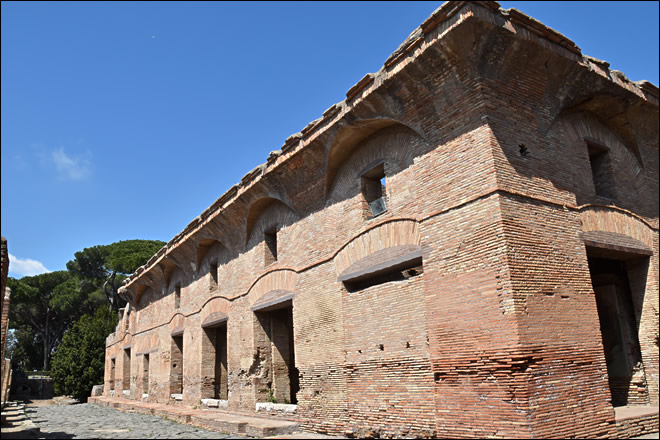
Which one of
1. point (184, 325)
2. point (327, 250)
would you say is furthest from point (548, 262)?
point (184, 325)

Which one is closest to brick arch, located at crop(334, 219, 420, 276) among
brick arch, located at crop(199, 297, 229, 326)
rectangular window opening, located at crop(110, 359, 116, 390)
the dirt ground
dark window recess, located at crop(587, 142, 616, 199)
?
dark window recess, located at crop(587, 142, 616, 199)

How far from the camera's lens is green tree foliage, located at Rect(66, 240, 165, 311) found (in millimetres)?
29156

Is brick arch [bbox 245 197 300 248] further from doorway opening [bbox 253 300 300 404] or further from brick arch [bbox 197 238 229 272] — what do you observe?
doorway opening [bbox 253 300 300 404]

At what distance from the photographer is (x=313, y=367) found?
7.86 meters

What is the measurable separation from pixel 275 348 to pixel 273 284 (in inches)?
52.8

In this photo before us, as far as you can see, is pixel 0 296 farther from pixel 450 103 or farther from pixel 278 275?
pixel 450 103

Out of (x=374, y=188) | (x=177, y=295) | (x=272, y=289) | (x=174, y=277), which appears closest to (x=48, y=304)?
(x=174, y=277)

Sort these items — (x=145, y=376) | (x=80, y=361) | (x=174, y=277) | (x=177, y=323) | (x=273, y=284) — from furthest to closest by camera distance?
(x=80, y=361) < (x=145, y=376) < (x=174, y=277) < (x=177, y=323) < (x=273, y=284)

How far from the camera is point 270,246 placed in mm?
10062

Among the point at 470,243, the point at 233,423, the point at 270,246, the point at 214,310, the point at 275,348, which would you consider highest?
the point at 270,246

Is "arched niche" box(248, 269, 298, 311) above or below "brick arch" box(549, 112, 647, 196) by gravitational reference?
below

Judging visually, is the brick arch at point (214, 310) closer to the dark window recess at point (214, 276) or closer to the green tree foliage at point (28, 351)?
the dark window recess at point (214, 276)

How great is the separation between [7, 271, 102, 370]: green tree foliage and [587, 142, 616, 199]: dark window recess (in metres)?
29.3

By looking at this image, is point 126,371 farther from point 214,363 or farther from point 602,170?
point 602,170
